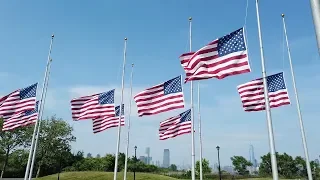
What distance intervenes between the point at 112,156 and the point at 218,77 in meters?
79.3

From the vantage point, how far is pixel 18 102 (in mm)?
25109

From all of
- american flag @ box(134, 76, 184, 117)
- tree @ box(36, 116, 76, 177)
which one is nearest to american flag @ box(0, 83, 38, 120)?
american flag @ box(134, 76, 184, 117)

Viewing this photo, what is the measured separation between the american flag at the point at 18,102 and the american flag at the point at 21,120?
40 cm

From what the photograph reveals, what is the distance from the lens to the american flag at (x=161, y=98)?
19.5m

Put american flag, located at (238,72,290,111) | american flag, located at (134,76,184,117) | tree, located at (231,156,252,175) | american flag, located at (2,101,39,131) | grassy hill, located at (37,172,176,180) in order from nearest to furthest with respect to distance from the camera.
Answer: american flag, located at (238,72,290,111)
american flag, located at (134,76,184,117)
american flag, located at (2,101,39,131)
grassy hill, located at (37,172,176,180)
tree, located at (231,156,252,175)

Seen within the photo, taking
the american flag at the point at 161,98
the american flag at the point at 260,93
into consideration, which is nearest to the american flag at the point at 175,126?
the american flag at the point at 161,98

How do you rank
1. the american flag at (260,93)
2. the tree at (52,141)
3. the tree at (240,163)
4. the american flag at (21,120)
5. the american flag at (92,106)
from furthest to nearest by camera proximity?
the tree at (240,163) < the tree at (52,141) < the american flag at (21,120) < the american flag at (92,106) < the american flag at (260,93)

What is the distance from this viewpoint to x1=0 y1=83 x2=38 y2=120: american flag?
2495 centimetres

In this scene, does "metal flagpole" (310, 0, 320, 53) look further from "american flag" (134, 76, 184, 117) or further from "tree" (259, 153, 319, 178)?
"tree" (259, 153, 319, 178)

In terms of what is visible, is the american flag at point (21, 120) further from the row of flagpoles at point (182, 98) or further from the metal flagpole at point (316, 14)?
the metal flagpole at point (316, 14)

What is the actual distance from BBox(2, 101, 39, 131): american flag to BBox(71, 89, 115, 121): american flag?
3851 millimetres

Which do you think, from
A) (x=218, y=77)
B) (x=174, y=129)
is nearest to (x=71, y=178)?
(x=174, y=129)

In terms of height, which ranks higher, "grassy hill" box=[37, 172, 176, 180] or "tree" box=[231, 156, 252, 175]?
"tree" box=[231, 156, 252, 175]

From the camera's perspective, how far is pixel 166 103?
19.7m
